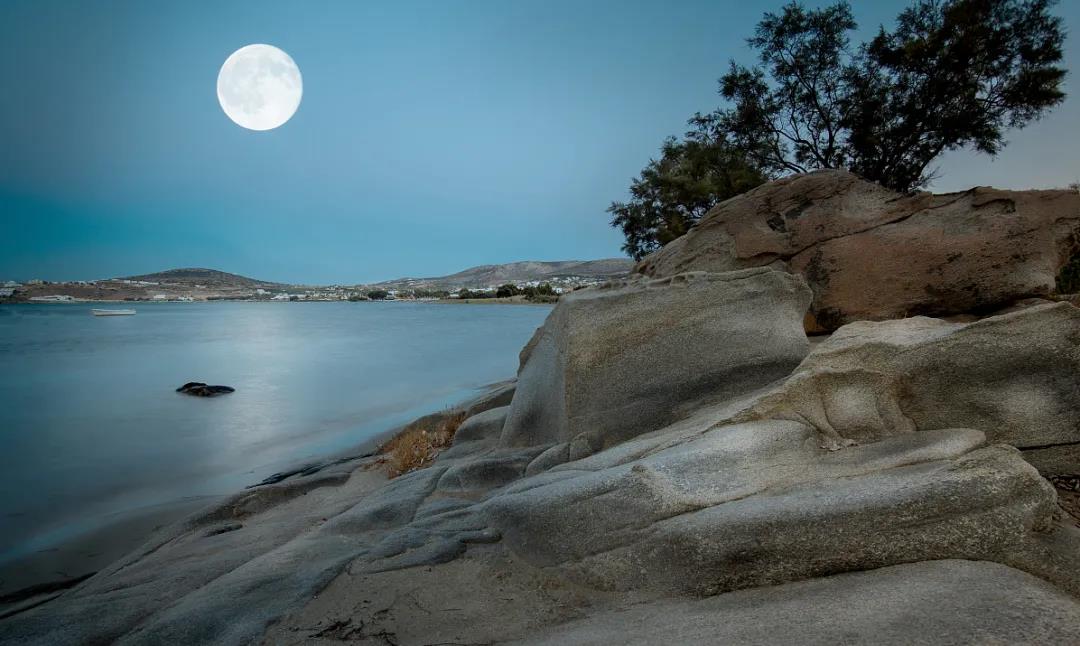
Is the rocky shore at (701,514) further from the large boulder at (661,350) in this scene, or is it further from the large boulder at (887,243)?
the large boulder at (887,243)

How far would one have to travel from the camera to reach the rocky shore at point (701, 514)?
320 centimetres

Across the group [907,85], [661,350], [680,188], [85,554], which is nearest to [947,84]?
[907,85]

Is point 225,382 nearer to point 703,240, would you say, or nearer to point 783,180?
point 703,240

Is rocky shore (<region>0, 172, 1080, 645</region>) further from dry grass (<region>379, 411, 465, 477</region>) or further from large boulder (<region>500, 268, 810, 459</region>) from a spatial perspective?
dry grass (<region>379, 411, 465, 477</region>)

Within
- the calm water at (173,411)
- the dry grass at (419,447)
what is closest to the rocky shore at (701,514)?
the dry grass at (419,447)

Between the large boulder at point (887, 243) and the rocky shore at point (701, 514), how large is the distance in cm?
86

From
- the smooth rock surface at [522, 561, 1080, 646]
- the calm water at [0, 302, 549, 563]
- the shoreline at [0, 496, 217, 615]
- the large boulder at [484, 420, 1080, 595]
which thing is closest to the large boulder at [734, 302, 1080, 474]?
the large boulder at [484, 420, 1080, 595]

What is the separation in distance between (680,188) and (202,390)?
25962mm

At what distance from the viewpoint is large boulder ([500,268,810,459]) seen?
7.05 metres

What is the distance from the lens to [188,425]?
57.8 feet

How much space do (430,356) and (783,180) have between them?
3022 centimetres

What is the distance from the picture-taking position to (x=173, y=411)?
19.6 meters

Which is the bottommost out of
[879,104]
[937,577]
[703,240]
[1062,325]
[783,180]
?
[937,577]

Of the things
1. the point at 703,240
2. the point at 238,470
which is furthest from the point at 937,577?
the point at 238,470
